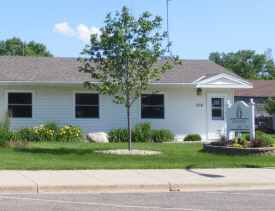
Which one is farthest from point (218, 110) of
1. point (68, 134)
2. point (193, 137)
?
point (68, 134)

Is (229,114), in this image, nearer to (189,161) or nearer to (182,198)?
(189,161)

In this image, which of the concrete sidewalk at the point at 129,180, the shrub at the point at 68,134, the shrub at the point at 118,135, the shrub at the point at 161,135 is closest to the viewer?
the concrete sidewalk at the point at 129,180

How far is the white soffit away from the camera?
20875 millimetres

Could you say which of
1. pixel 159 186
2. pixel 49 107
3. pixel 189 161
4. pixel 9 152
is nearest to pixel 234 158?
pixel 189 161

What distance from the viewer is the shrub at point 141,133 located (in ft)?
67.1

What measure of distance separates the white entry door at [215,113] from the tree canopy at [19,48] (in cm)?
4099

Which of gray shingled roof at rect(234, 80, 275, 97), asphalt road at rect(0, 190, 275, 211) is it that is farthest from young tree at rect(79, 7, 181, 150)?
gray shingled roof at rect(234, 80, 275, 97)

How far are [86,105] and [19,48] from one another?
40.6 metres

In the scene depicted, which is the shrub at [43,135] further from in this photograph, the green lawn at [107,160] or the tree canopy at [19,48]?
the tree canopy at [19,48]

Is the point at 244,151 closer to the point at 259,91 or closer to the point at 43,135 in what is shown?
the point at 43,135

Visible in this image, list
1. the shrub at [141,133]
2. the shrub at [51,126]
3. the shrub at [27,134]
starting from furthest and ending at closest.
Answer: the shrub at [141,133] < the shrub at [51,126] < the shrub at [27,134]

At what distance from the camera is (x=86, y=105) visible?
21.2 m

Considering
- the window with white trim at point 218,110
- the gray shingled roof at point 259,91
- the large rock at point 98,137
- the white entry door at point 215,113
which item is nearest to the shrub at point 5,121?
the large rock at point 98,137

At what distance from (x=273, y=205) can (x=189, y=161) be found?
17.7ft
